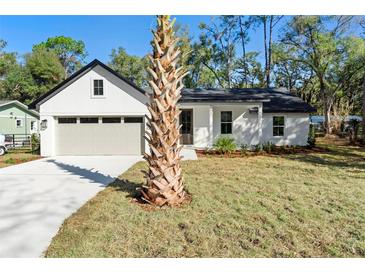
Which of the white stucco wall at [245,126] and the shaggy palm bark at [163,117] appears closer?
the shaggy palm bark at [163,117]

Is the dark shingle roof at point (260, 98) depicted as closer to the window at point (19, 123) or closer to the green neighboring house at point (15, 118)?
the green neighboring house at point (15, 118)

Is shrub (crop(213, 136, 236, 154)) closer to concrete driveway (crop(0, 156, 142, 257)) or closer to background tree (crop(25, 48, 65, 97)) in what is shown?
concrete driveway (crop(0, 156, 142, 257))

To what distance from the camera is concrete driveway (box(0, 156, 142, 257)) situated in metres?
4.01

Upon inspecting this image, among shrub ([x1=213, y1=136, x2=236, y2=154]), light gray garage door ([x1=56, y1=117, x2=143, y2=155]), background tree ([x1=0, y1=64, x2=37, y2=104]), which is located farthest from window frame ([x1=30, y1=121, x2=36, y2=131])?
shrub ([x1=213, y1=136, x2=236, y2=154])

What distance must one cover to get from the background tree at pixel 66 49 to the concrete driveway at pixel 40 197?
146ft

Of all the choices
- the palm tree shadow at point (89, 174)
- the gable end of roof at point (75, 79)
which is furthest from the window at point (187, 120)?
the palm tree shadow at point (89, 174)

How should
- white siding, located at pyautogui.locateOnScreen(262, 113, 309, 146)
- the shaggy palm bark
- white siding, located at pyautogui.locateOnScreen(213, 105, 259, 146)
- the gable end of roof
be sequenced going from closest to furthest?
the shaggy palm bark, the gable end of roof, white siding, located at pyautogui.locateOnScreen(213, 105, 259, 146), white siding, located at pyautogui.locateOnScreen(262, 113, 309, 146)

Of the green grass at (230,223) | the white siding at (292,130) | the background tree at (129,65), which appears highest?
the background tree at (129,65)

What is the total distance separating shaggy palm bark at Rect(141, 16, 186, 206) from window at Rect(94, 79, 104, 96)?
9.07m

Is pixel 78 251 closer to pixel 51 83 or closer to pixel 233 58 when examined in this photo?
pixel 233 58

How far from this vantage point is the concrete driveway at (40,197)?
4.01 meters
